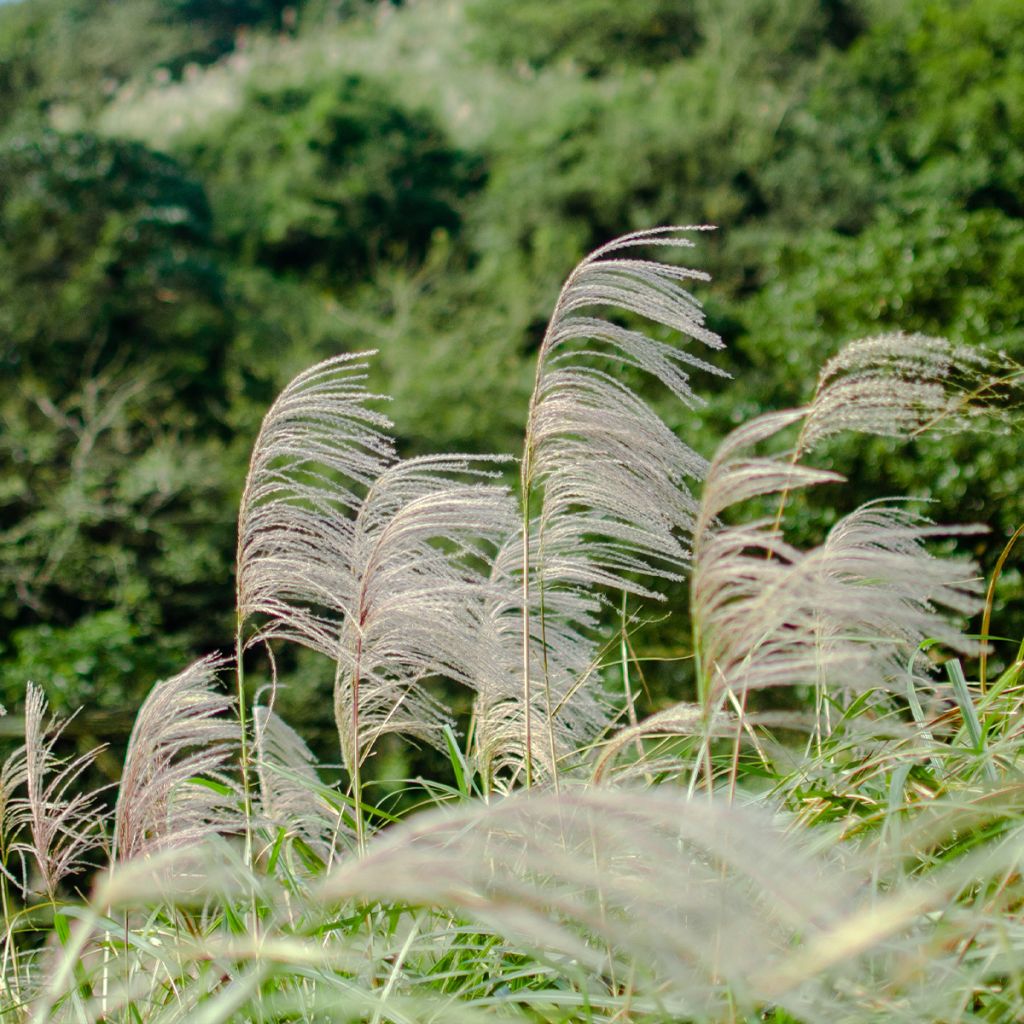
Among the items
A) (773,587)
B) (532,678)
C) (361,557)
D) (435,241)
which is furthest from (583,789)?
(435,241)

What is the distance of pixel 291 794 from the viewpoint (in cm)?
246

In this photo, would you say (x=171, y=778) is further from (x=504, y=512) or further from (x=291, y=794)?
(x=504, y=512)

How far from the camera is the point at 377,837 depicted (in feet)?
7.86

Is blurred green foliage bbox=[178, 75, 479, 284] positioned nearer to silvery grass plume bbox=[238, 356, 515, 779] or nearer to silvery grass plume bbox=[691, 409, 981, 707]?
silvery grass plume bbox=[238, 356, 515, 779]

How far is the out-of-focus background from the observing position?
7262 millimetres

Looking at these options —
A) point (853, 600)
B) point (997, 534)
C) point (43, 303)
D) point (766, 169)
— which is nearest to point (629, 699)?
point (853, 600)

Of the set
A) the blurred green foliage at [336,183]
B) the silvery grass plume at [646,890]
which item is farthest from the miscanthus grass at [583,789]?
the blurred green foliage at [336,183]

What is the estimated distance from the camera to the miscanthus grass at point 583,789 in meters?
1.35

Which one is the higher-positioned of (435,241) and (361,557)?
(361,557)

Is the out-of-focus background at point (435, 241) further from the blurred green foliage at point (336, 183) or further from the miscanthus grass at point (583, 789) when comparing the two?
the miscanthus grass at point (583, 789)

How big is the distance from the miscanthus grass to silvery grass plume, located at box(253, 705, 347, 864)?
13 mm

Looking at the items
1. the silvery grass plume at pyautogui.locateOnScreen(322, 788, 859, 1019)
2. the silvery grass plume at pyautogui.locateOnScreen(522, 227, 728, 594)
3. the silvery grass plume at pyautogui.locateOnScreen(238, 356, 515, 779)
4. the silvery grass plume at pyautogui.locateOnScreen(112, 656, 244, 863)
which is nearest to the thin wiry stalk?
the silvery grass plume at pyautogui.locateOnScreen(238, 356, 515, 779)

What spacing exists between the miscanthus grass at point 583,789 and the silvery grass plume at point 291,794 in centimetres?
1

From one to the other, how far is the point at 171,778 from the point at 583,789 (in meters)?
0.72
